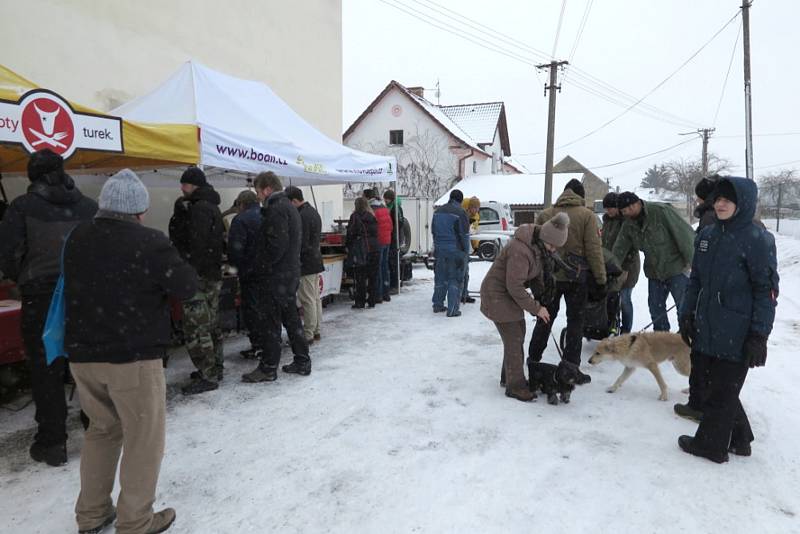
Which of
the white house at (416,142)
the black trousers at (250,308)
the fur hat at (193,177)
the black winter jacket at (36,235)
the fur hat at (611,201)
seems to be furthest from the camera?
the white house at (416,142)

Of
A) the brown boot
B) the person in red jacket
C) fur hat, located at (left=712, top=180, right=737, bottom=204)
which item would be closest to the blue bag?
the brown boot

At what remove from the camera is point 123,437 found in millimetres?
2291

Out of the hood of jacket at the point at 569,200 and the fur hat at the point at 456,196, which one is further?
the fur hat at the point at 456,196

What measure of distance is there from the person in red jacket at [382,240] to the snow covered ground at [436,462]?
3483mm

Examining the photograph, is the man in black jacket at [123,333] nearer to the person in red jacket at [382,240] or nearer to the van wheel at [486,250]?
the person in red jacket at [382,240]

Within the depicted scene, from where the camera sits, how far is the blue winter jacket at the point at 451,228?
23.8 ft

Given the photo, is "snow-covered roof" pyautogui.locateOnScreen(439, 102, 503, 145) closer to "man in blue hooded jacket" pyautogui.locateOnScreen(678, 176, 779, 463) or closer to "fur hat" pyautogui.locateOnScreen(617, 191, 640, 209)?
"fur hat" pyautogui.locateOnScreen(617, 191, 640, 209)

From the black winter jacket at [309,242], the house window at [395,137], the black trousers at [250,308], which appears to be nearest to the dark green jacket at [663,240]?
the black winter jacket at [309,242]

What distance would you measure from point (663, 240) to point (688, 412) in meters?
1.74

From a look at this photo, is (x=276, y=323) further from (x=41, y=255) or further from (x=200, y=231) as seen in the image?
(x=41, y=255)

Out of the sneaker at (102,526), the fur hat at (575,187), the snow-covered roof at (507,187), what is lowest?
the sneaker at (102,526)

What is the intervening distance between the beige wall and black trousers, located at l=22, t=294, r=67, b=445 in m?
4.37

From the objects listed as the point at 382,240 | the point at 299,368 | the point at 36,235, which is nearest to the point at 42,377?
the point at 36,235

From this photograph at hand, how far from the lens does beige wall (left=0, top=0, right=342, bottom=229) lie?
6086mm
